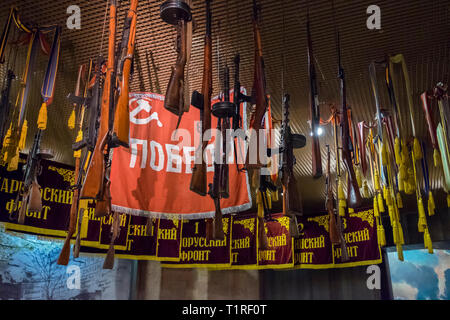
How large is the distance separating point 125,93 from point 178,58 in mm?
414

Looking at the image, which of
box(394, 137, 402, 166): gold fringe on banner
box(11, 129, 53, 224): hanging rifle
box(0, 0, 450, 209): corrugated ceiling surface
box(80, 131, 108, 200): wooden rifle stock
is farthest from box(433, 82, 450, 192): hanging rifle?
box(11, 129, 53, 224): hanging rifle

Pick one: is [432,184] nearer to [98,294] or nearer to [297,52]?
[297,52]

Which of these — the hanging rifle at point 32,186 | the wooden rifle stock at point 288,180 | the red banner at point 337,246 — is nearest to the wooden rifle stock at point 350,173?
the wooden rifle stock at point 288,180

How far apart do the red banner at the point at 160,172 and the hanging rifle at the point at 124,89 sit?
4.06 feet

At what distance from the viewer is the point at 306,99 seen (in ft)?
17.3

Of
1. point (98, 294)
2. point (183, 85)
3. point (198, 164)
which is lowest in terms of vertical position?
point (98, 294)

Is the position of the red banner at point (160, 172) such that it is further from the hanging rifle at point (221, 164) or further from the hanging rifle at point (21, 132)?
the hanging rifle at point (21, 132)

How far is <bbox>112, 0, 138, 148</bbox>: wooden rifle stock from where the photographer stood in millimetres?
2125

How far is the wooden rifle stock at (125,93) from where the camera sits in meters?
2.12

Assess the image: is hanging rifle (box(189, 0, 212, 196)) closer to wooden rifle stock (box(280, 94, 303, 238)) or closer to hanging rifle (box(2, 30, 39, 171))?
wooden rifle stock (box(280, 94, 303, 238))

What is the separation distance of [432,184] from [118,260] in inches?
279

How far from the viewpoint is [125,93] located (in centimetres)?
221

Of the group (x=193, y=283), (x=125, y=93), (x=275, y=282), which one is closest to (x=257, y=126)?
(x=125, y=93)
